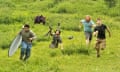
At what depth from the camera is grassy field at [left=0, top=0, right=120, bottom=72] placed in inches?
640

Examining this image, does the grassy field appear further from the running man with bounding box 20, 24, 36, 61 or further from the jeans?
the running man with bounding box 20, 24, 36, 61

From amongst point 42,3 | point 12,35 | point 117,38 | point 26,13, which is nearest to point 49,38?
point 12,35

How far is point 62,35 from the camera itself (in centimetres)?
2533

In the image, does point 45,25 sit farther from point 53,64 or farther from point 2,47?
point 53,64

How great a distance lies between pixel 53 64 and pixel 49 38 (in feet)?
25.4

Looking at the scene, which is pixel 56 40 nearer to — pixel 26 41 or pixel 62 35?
pixel 26 41

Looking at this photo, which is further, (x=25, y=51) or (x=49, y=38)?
(x=49, y=38)

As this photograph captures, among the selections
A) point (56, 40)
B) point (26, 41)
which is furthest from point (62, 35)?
point (26, 41)

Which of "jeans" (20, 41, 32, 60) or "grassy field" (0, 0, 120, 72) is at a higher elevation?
"jeans" (20, 41, 32, 60)

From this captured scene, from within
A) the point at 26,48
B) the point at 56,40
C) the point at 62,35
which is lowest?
the point at 62,35

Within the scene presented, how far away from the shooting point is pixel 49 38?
23.7 meters

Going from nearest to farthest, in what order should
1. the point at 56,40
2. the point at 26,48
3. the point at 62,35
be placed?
the point at 26,48, the point at 56,40, the point at 62,35

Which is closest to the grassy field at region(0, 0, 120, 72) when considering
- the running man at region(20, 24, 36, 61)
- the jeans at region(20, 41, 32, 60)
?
the jeans at region(20, 41, 32, 60)

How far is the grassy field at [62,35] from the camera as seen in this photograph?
1625 cm
